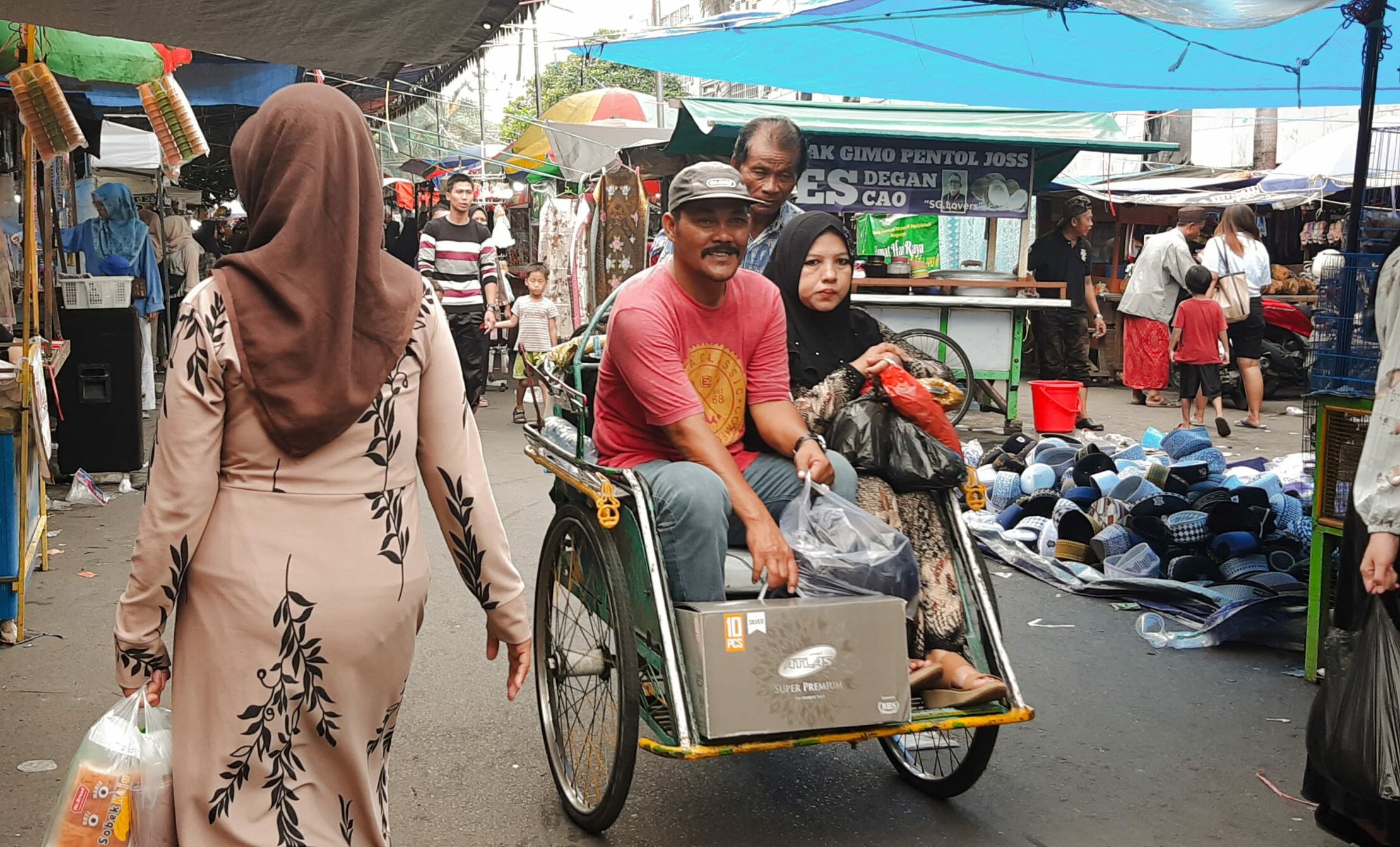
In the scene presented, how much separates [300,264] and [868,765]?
2.59m

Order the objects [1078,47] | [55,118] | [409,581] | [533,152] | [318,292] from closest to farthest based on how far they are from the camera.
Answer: [318,292] < [409,581] < [55,118] < [1078,47] < [533,152]

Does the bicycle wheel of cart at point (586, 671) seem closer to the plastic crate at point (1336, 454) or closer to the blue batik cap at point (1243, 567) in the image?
the plastic crate at point (1336, 454)

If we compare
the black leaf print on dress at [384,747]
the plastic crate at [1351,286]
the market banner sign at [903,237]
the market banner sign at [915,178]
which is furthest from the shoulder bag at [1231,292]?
the black leaf print on dress at [384,747]

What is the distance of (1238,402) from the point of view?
13.6 m

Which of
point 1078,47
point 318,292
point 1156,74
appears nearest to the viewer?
point 318,292

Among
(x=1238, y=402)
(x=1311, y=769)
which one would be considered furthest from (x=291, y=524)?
(x=1238, y=402)

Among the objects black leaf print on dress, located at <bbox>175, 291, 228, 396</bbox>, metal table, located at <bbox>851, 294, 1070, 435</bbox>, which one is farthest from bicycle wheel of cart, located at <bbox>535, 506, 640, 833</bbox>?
metal table, located at <bbox>851, 294, 1070, 435</bbox>

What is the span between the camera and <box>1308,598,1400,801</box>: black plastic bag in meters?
2.78

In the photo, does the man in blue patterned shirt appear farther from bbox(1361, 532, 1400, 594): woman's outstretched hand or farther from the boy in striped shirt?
the boy in striped shirt

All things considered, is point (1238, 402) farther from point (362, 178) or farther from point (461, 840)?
point (362, 178)

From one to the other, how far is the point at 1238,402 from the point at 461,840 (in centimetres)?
1223

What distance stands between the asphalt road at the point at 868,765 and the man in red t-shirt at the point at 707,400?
81 centimetres

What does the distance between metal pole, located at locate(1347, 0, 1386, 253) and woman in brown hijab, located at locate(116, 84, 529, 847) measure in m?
4.18

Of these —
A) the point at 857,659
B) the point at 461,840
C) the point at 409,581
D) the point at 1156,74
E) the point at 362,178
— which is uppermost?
the point at 1156,74
